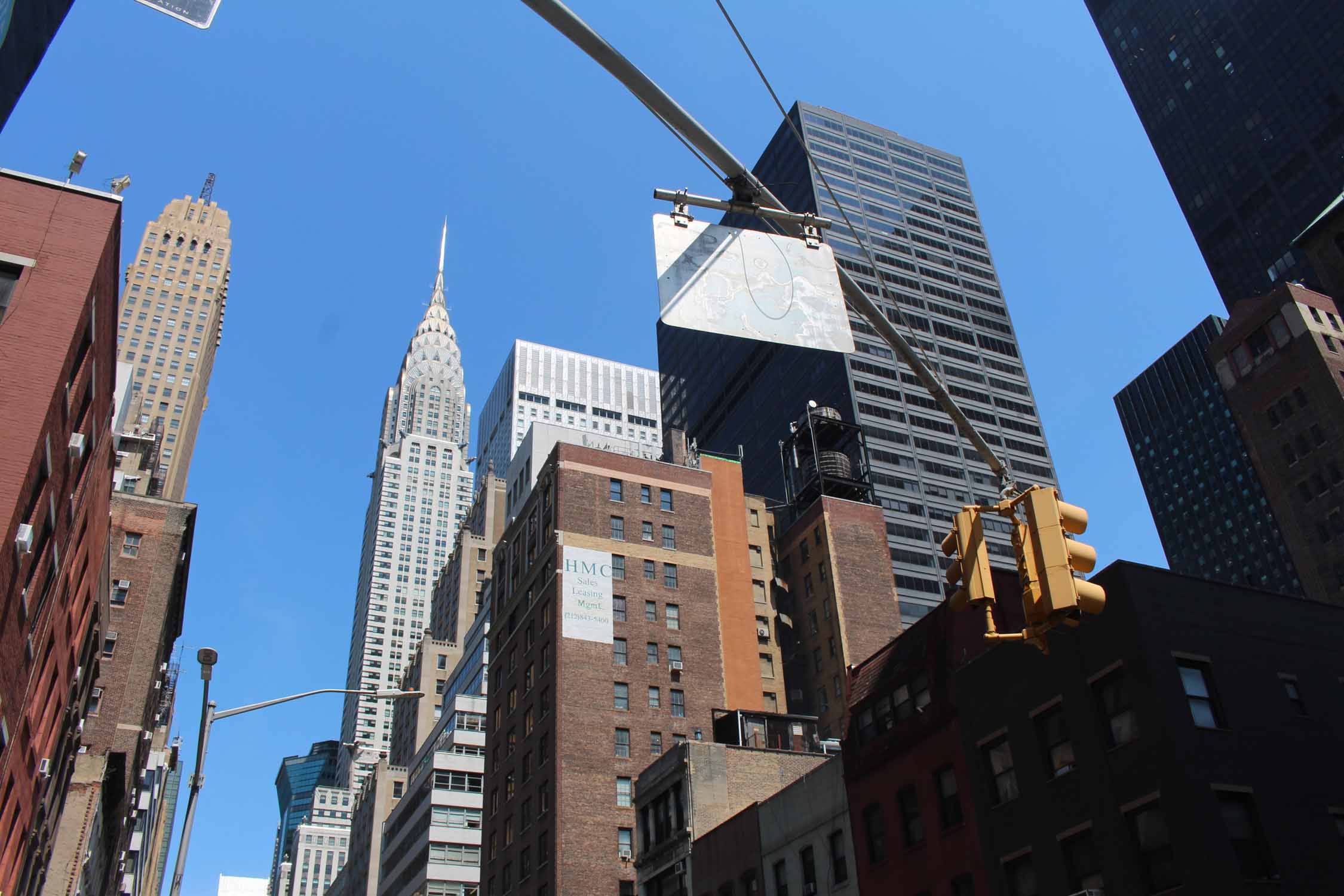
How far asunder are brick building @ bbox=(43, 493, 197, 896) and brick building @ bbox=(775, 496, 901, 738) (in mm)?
48789

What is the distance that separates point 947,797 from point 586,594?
40.1m

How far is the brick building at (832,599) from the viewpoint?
89750 mm

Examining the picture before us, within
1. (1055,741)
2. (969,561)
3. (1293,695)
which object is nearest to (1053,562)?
(969,561)

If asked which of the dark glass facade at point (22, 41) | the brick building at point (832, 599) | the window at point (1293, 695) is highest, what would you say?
the dark glass facade at point (22, 41)

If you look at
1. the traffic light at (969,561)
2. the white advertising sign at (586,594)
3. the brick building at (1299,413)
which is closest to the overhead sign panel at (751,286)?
the traffic light at (969,561)

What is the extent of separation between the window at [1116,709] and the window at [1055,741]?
1215mm

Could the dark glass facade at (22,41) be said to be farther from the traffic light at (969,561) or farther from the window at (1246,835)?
the window at (1246,835)

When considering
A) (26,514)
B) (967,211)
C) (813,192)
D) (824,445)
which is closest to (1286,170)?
(967,211)

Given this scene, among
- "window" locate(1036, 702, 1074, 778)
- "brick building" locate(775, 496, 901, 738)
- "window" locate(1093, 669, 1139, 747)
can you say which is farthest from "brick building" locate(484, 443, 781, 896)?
"window" locate(1093, 669, 1139, 747)

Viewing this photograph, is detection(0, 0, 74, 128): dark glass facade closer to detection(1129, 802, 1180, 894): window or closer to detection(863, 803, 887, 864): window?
detection(863, 803, 887, 864): window

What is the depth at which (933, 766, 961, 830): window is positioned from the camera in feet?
110

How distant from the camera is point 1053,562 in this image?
8906 mm

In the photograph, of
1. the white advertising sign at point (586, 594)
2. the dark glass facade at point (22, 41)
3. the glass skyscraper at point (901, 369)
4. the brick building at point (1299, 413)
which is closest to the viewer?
the dark glass facade at point (22, 41)

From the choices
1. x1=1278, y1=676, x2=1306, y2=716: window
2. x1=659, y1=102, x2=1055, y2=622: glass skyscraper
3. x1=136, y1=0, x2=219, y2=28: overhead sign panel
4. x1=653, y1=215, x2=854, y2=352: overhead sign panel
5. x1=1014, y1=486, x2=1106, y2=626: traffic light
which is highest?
x1=659, y1=102, x2=1055, y2=622: glass skyscraper
